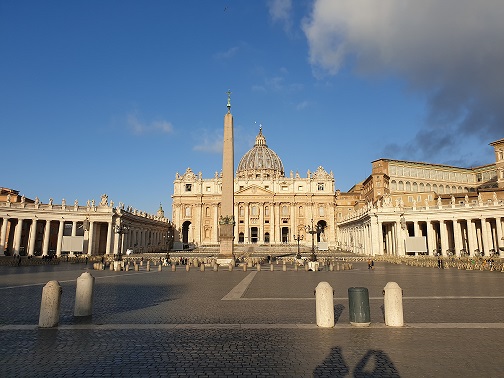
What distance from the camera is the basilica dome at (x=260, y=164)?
361 feet

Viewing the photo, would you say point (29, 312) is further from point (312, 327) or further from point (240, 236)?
point (240, 236)

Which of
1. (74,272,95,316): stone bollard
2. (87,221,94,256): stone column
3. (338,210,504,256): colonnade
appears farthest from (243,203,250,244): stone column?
(74,272,95,316): stone bollard

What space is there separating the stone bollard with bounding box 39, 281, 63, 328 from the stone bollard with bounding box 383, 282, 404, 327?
728 centimetres

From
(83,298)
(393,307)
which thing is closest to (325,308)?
(393,307)

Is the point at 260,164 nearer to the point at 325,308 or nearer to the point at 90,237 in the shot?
the point at 90,237

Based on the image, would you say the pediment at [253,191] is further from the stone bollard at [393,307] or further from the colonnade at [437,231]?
the stone bollard at [393,307]

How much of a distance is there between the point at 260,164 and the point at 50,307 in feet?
349

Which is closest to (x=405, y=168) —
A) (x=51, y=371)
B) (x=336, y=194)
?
(x=336, y=194)

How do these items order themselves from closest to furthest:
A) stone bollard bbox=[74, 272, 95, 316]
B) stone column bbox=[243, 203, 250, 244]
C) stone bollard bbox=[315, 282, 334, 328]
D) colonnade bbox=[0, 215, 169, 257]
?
stone bollard bbox=[315, 282, 334, 328]
stone bollard bbox=[74, 272, 95, 316]
colonnade bbox=[0, 215, 169, 257]
stone column bbox=[243, 203, 250, 244]

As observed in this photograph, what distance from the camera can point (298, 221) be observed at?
92062 mm

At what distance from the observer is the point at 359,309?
8.05 metres

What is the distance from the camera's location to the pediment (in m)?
90.9

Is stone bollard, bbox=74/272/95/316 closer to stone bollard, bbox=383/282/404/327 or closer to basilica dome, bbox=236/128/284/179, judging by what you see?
stone bollard, bbox=383/282/404/327

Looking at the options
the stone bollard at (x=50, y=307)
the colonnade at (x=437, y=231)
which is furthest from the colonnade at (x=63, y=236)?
the colonnade at (x=437, y=231)
